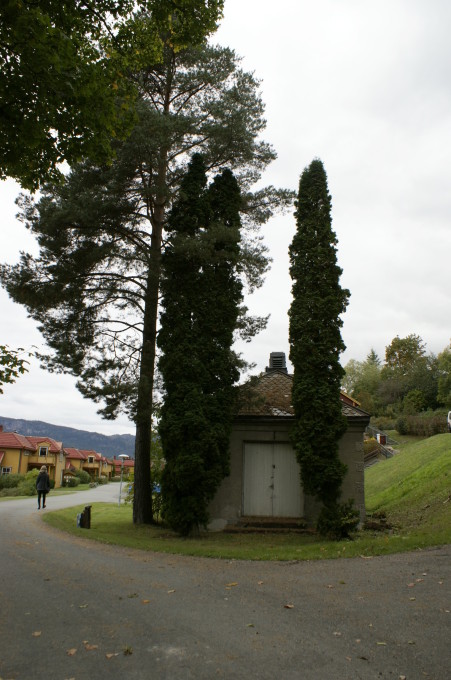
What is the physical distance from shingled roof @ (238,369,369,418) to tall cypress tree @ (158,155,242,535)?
0.81 m

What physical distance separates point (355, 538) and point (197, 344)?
6198mm

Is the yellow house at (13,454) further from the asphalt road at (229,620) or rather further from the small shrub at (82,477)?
the asphalt road at (229,620)

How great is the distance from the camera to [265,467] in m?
14.5

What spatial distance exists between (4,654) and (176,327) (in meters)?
9.33

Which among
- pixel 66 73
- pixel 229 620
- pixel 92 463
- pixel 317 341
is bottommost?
pixel 92 463

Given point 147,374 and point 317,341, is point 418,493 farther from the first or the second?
point 147,374

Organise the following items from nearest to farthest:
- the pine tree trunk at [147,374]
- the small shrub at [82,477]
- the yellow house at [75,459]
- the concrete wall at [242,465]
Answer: the concrete wall at [242,465]
the pine tree trunk at [147,374]
the small shrub at [82,477]
the yellow house at [75,459]

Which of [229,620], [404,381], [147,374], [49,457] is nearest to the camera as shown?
[229,620]

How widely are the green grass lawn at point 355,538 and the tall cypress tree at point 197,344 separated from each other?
45.3 inches

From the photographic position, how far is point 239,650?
4.29m

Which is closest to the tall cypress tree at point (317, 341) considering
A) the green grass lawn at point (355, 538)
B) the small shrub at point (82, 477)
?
the green grass lawn at point (355, 538)

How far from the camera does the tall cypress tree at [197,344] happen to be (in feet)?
39.8

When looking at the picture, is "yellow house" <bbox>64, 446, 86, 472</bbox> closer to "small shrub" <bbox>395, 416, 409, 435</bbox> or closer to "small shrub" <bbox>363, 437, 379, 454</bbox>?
"small shrub" <bbox>363, 437, 379, 454</bbox>

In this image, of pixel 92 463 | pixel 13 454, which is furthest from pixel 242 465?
pixel 92 463
